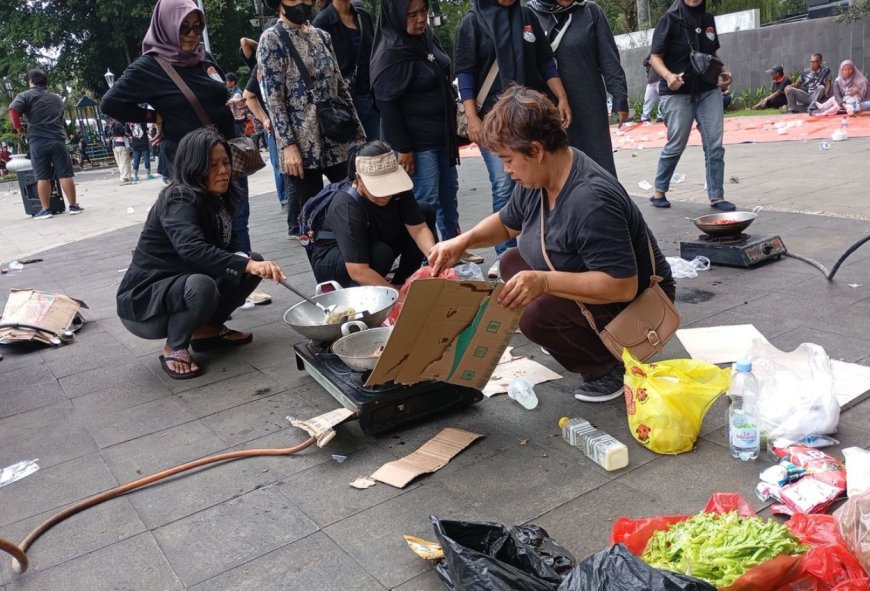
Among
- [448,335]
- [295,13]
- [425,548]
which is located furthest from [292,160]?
[425,548]

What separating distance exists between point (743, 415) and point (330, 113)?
3.43 meters

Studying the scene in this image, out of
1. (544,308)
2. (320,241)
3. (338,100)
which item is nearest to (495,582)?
(544,308)

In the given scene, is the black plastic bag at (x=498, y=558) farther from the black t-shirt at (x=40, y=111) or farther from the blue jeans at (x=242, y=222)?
the black t-shirt at (x=40, y=111)

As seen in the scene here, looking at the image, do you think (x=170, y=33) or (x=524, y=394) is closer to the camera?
(x=524, y=394)

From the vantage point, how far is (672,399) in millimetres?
2543

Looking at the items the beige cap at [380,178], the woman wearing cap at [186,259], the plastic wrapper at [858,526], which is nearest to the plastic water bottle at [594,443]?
the plastic wrapper at [858,526]

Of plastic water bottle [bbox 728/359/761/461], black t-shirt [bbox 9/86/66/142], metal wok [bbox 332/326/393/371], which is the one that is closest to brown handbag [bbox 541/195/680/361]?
plastic water bottle [bbox 728/359/761/461]

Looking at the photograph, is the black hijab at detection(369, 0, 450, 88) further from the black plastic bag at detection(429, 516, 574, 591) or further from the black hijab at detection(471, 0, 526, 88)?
the black plastic bag at detection(429, 516, 574, 591)

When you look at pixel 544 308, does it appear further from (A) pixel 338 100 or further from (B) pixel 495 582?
(A) pixel 338 100

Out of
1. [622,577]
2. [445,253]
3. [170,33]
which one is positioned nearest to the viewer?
[622,577]

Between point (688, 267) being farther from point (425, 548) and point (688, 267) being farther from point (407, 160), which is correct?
point (425, 548)

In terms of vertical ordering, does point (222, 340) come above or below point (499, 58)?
below

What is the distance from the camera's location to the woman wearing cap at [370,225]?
12.2 ft

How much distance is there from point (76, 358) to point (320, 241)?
5.27ft
